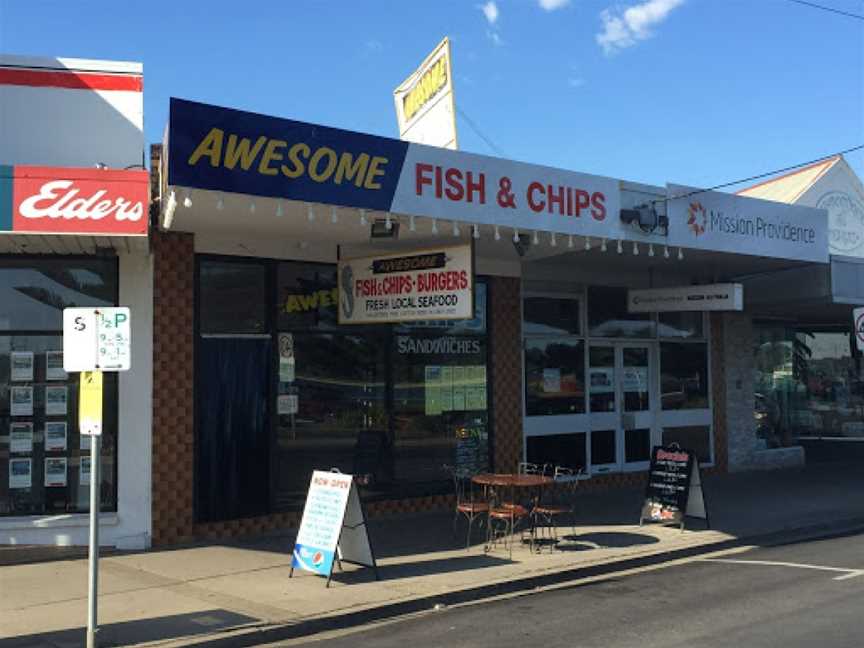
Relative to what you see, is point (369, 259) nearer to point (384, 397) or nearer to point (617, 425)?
point (384, 397)

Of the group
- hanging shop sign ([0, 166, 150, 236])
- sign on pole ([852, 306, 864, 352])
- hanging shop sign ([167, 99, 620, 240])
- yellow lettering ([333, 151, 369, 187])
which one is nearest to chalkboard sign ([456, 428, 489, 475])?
hanging shop sign ([167, 99, 620, 240])

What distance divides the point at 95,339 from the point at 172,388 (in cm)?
385

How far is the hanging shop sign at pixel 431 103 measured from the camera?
12.6 metres

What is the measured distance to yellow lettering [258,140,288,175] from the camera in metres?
8.34

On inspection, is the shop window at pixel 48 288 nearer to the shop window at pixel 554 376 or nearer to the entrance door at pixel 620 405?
the shop window at pixel 554 376

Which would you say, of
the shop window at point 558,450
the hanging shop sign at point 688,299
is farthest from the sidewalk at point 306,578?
the hanging shop sign at point 688,299

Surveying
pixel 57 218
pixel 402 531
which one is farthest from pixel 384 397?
pixel 57 218

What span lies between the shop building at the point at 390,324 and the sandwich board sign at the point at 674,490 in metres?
2.52

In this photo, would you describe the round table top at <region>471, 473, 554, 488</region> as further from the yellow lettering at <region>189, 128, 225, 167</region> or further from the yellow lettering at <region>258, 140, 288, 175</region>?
the yellow lettering at <region>189, 128, 225, 167</region>

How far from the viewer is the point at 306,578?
8586mm

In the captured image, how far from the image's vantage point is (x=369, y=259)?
1099 cm

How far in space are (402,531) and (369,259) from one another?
138 inches

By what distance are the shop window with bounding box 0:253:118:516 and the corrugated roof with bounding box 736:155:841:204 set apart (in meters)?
20.2

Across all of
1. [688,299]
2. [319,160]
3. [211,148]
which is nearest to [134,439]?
[211,148]
